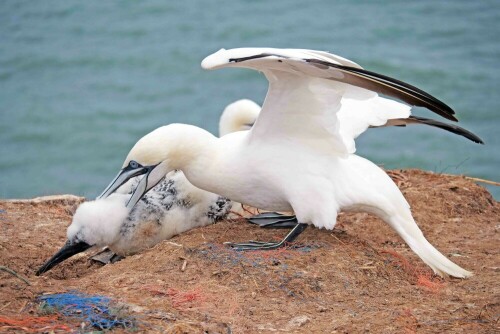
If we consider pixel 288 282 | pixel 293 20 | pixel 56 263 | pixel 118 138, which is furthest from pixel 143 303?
pixel 293 20

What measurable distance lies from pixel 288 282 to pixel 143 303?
96cm

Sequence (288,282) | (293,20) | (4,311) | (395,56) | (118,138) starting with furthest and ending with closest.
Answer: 1. (293,20)
2. (395,56)
3. (118,138)
4. (288,282)
5. (4,311)

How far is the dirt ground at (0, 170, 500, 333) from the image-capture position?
17.8ft

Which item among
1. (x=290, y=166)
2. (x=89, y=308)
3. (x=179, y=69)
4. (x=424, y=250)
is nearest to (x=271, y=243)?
Answer: (x=290, y=166)

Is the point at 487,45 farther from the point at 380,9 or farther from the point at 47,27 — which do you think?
the point at 47,27

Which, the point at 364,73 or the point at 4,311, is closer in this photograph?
the point at 4,311

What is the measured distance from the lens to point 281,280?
6062 mm

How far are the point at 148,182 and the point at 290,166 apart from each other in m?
0.99

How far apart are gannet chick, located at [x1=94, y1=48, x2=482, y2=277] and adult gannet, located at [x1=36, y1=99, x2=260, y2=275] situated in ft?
0.42

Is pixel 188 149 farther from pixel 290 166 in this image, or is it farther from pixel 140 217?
pixel 290 166

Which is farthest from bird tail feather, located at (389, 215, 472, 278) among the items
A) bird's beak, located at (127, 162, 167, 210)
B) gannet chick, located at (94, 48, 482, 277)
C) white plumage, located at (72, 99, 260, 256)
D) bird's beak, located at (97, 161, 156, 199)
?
bird's beak, located at (97, 161, 156, 199)

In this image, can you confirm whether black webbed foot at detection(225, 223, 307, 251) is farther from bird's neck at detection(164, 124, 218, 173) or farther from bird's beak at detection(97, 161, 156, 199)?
bird's beak at detection(97, 161, 156, 199)

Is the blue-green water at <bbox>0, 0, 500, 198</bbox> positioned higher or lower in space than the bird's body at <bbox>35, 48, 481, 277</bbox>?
lower

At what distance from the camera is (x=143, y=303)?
558cm
